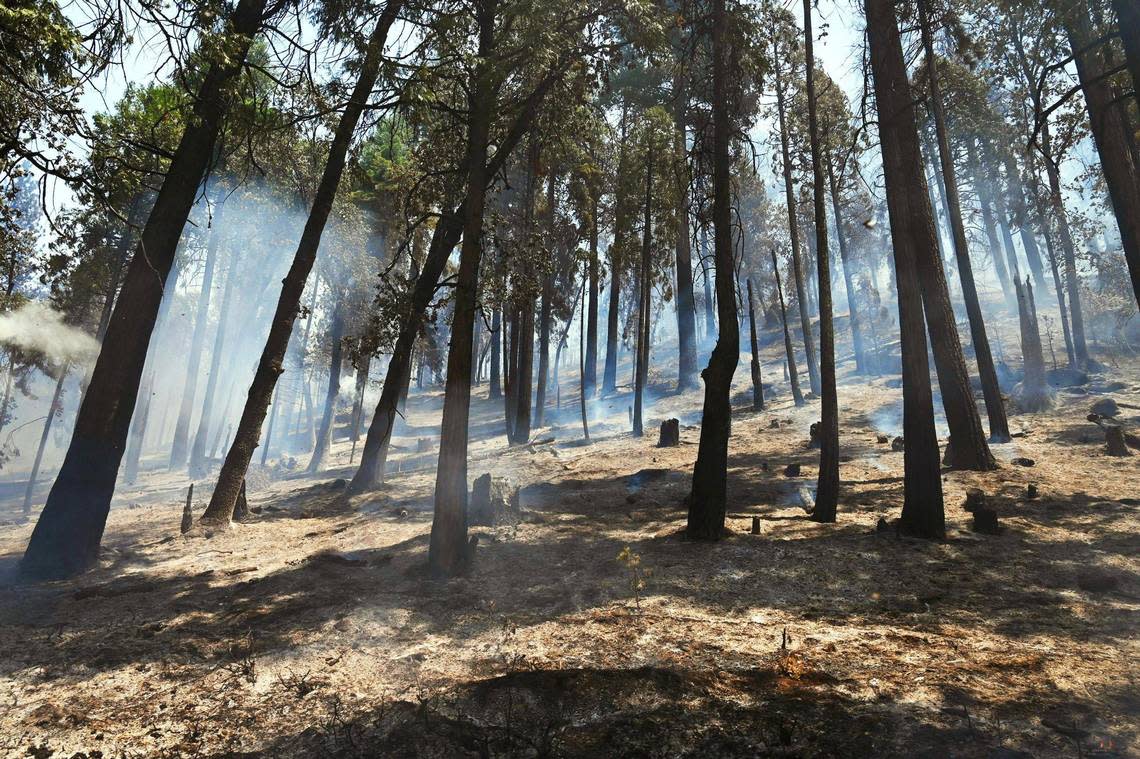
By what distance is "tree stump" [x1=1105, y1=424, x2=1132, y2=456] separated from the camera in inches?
470

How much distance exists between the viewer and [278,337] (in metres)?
11.1

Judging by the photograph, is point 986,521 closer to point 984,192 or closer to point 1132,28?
point 1132,28

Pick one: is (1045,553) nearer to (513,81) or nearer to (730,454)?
(730,454)

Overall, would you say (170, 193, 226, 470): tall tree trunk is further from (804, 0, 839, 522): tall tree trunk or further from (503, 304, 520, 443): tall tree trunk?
(804, 0, 839, 522): tall tree trunk

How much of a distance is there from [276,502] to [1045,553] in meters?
15.0

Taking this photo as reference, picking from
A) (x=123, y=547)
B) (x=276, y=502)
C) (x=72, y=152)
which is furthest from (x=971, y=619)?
(x=276, y=502)

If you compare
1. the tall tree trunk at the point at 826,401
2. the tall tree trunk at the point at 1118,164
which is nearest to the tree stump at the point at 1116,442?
the tall tree trunk at the point at 1118,164

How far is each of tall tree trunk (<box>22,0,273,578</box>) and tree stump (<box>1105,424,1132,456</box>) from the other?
16344 mm

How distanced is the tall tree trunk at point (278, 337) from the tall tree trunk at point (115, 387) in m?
2.27

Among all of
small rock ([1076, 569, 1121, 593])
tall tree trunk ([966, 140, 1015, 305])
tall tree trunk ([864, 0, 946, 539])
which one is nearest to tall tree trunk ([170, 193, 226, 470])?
tall tree trunk ([864, 0, 946, 539])

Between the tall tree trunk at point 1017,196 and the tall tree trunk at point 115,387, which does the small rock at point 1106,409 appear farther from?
the tall tree trunk at point 115,387

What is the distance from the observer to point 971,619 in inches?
219

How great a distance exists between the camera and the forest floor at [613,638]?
12.8 ft

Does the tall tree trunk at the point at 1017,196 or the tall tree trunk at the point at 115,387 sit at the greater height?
the tall tree trunk at the point at 1017,196
